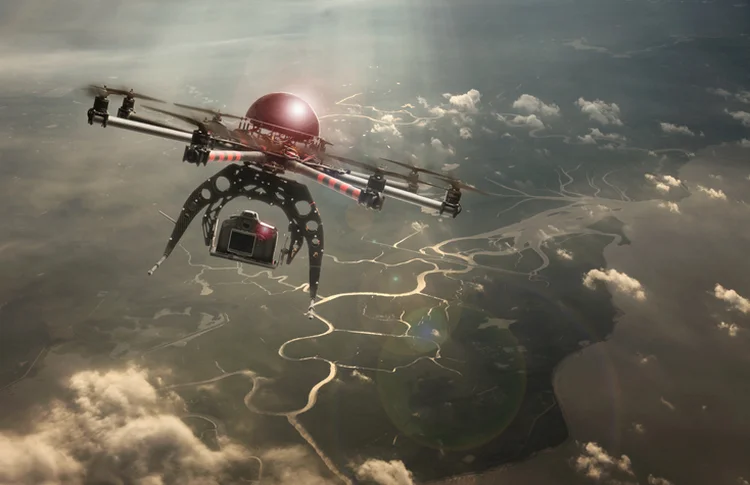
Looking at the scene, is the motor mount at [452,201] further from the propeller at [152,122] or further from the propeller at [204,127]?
the propeller at [152,122]

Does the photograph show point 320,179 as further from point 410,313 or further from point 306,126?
point 410,313

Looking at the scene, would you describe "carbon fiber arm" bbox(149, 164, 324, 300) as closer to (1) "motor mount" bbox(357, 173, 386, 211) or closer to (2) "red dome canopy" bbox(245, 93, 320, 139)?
(2) "red dome canopy" bbox(245, 93, 320, 139)

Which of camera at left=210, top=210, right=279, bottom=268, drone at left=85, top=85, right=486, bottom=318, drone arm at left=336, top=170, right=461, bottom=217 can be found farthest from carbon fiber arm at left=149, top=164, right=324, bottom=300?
drone arm at left=336, top=170, right=461, bottom=217

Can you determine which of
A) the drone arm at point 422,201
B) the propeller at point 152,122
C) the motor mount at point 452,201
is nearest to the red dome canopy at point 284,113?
the propeller at point 152,122

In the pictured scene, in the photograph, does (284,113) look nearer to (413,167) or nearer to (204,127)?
(204,127)

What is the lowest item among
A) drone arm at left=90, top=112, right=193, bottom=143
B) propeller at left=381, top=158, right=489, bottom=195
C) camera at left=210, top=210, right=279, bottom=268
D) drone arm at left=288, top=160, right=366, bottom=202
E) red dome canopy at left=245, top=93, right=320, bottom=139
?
camera at left=210, top=210, right=279, bottom=268

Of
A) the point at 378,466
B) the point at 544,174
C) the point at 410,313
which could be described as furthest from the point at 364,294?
the point at 544,174

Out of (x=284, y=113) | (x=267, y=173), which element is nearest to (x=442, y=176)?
(x=284, y=113)
